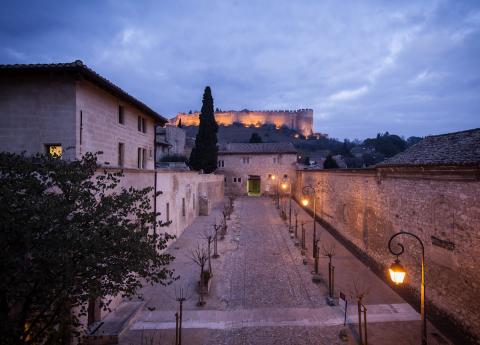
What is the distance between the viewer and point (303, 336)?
8.97 meters

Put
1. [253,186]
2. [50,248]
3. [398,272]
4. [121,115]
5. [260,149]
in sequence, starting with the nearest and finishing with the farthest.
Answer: [50,248] → [398,272] → [121,115] → [260,149] → [253,186]

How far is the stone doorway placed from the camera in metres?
46.5

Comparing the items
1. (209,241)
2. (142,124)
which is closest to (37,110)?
(142,124)

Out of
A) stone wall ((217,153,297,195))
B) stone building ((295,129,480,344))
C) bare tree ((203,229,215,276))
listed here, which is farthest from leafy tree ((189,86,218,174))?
stone building ((295,129,480,344))

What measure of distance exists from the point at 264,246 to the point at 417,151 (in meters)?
10.4

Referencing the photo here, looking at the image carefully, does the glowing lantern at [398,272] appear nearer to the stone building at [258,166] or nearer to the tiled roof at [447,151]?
the tiled roof at [447,151]

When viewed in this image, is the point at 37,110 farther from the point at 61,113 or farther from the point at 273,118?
the point at 273,118

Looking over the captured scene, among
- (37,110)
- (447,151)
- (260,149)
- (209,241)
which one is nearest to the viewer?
(447,151)

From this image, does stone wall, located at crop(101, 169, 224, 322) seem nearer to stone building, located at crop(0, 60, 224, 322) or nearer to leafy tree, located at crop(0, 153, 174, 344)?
stone building, located at crop(0, 60, 224, 322)

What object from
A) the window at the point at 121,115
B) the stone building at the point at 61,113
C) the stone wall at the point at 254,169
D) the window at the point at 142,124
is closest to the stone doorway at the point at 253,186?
the stone wall at the point at 254,169

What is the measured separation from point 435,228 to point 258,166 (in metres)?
35.9

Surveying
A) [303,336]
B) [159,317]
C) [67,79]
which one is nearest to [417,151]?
[303,336]

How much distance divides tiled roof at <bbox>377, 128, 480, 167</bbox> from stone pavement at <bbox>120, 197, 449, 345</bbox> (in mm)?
5661

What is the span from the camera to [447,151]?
11.1 metres
